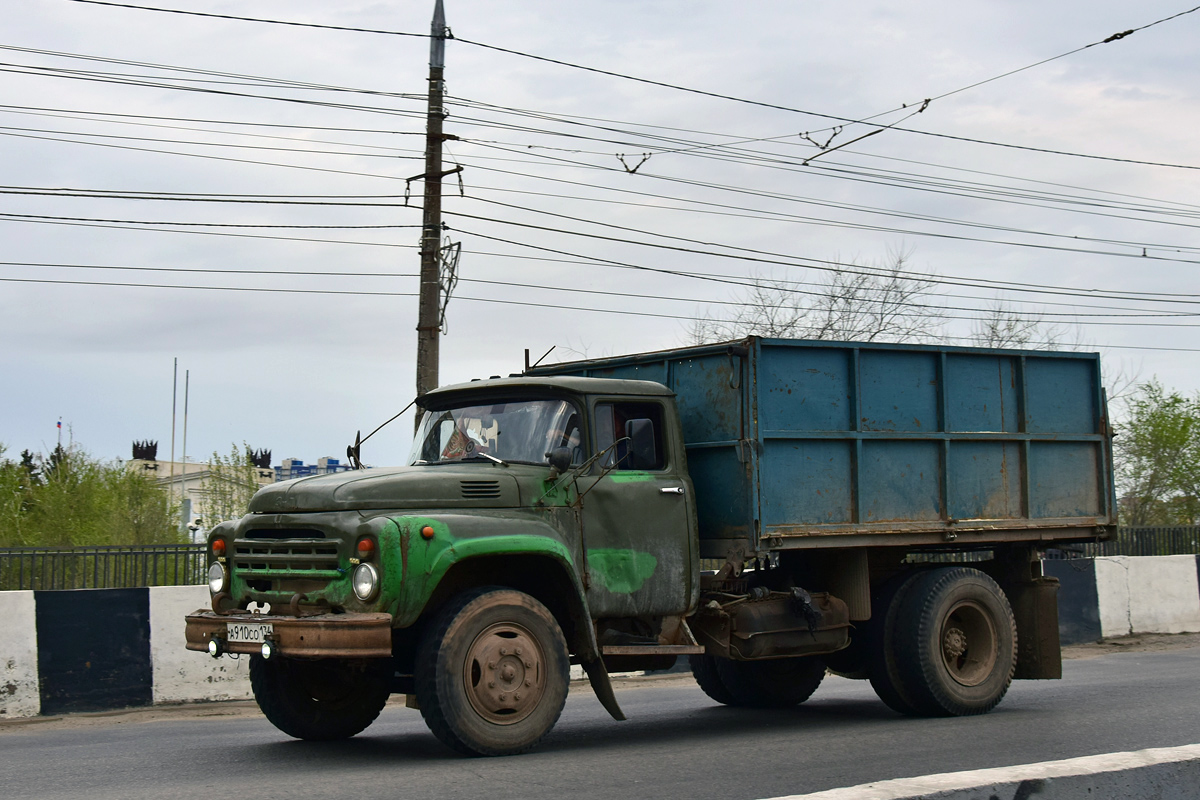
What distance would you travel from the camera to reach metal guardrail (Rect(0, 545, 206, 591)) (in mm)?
13227

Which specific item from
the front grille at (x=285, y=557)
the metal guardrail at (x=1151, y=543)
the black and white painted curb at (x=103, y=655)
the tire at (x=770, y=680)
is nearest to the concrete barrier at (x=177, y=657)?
the black and white painted curb at (x=103, y=655)

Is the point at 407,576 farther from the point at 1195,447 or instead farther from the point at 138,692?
the point at 1195,447

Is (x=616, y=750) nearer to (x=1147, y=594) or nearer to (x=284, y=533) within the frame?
(x=284, y=533)

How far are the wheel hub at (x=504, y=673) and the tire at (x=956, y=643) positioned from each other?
3.42 metres

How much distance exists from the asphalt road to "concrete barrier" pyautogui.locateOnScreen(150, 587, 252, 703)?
1.29 feet

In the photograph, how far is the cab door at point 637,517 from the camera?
837 cm

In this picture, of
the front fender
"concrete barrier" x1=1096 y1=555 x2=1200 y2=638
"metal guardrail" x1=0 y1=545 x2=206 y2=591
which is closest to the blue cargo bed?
the front fender

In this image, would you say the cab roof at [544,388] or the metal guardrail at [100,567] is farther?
the metal guardrail at [100,567]

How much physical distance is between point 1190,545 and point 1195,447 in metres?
13.9

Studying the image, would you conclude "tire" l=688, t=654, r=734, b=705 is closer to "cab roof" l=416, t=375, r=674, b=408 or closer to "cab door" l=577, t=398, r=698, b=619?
"cab door" l=577, t=398, r=698, b=619

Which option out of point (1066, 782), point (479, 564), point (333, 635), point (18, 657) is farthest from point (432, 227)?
point (1066, 782)

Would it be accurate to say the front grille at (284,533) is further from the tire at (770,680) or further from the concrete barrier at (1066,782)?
the tire at (770,680)

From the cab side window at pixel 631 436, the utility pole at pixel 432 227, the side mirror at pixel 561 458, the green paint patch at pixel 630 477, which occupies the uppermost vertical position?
the utility pole at pixel 432 227

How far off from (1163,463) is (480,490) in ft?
97.8
